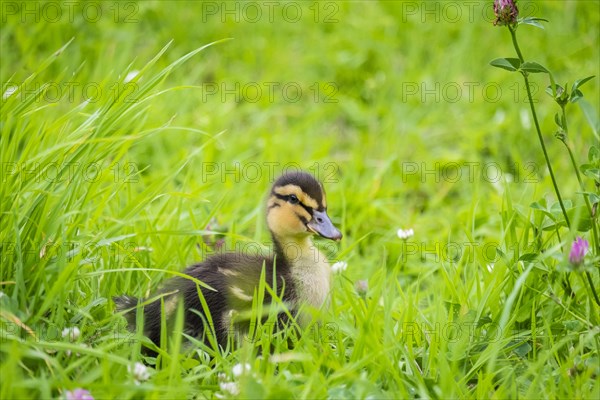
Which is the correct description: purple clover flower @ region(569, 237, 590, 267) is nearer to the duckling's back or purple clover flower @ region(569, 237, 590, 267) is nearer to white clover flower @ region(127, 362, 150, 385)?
the duckling's back

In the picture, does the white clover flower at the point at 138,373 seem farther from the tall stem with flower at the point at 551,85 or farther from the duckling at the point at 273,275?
the tall stem with flower at the point at 551,85

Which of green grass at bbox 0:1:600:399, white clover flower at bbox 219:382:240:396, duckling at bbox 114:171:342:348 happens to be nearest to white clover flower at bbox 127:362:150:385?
green grass at bbox 0:1:600:399

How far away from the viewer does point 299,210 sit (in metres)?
3.06

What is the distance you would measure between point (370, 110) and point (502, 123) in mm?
882

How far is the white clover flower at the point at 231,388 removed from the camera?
2357mm

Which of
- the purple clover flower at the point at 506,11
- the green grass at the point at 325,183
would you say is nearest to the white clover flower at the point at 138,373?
the green grass at the point at 325,183

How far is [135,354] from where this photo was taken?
2.43 meters

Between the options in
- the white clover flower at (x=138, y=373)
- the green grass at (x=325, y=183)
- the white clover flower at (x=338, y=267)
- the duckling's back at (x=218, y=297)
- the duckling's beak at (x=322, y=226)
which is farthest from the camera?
the white clover flower at (x=338, y=267)

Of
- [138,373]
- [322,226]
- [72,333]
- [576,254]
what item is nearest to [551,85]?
[576,254]

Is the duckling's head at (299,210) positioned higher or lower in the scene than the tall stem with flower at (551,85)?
lower

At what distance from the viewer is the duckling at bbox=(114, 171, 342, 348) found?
283cm

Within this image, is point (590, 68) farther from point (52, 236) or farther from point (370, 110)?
point (52, 236)

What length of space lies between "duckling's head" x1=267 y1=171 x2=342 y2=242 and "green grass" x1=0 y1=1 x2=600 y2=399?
0.20 metres

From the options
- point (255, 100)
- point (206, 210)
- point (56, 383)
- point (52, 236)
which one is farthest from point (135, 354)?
point (255, 100)
